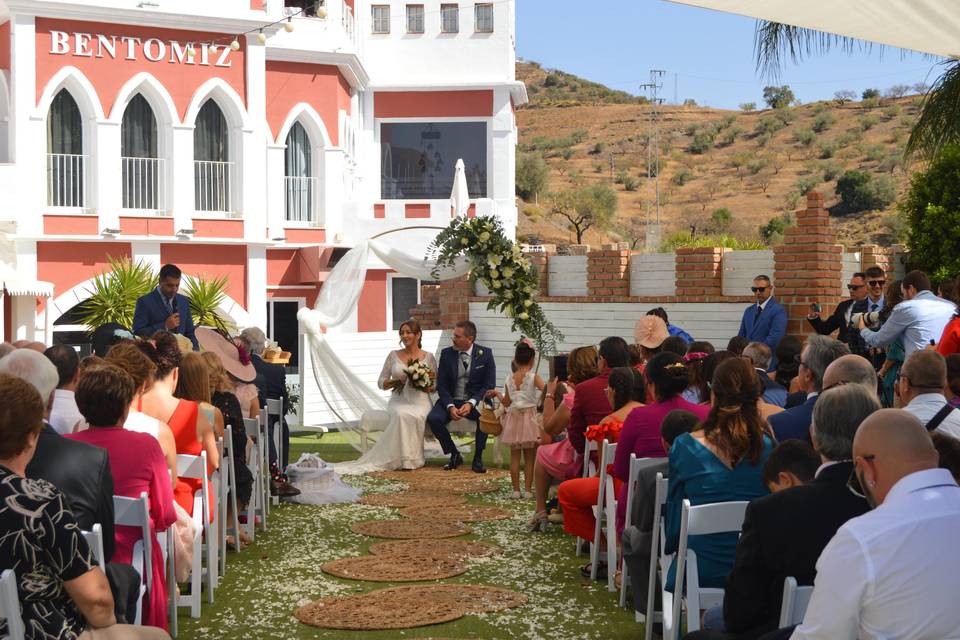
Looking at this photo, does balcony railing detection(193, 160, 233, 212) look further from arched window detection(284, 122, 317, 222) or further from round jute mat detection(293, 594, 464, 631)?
round jute mat detection(293, 594, 464, 631)

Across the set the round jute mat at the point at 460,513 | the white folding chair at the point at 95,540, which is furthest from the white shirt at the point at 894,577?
the round jute mat at the point at 460,513

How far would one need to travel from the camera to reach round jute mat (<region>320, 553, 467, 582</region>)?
25.1 ft

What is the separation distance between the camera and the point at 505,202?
28891 millimetres

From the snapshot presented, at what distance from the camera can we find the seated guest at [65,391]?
6.75 m

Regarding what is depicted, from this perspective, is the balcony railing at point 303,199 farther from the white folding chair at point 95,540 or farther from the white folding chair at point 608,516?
the white folding chair at point 95,540

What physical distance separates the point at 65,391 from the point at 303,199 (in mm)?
19141

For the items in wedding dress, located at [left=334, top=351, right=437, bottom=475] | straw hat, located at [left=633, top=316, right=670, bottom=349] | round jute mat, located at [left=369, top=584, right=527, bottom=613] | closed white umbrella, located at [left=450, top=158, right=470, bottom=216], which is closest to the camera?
round jute mat, located at [left=369, top=584, right=527, bottom=613]

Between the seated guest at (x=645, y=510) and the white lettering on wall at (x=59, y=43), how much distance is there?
690 inches

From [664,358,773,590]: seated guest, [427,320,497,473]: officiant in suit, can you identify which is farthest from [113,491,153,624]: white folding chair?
[427,320,497,473]: officiant in suit

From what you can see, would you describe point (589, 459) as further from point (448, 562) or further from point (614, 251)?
point (614, 251)

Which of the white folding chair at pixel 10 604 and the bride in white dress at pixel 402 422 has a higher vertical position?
the white folding chair at pixel 10 604

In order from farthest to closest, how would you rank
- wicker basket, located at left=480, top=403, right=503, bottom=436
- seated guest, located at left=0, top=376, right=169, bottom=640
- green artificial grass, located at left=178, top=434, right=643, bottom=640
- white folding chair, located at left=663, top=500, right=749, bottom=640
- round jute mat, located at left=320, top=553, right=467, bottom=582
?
wicker basket, located at left=480, top=403, right=503, bottom=436, round jute mat, located at left=320, top=553, right=467, bottom=582, green artificial grass, located at left=178, top=434, right=643, bottom=640, white folding chair, located at left=663, top=500, right=749, bottom=640, seated guest, located at left=0, top=376, right=169, bottom=640

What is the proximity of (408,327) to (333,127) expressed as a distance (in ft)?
45.8

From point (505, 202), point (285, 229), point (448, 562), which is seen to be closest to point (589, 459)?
point (448, 562)
